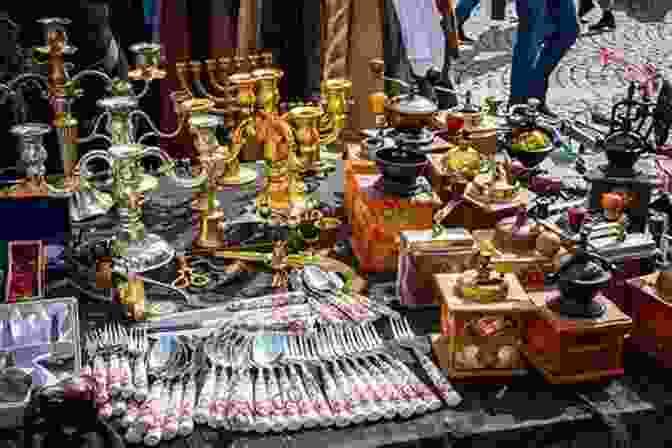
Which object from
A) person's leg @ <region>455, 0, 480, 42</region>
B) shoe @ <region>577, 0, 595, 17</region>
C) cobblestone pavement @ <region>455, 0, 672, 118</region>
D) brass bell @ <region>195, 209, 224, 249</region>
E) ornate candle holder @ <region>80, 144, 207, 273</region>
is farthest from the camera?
shoe @ <region>577, 0, 595, 17</region>

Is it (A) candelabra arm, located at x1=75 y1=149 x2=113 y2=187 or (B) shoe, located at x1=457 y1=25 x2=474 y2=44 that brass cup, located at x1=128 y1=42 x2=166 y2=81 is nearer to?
(A) candelabra arm, located at x1=75 y1=149 x2=113 y2=187

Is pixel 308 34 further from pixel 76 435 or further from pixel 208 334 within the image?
pixel 76 435

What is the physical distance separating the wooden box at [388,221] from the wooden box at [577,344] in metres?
0.48

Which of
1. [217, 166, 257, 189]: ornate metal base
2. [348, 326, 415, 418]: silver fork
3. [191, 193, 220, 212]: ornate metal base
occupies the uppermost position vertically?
[217, 166, 257, 189]: ornate metal base

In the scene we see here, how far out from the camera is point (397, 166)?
7.19ft

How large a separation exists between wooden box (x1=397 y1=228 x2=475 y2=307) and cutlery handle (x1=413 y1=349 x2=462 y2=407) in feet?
0.69

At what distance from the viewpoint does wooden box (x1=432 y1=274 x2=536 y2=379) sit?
5.79 ft

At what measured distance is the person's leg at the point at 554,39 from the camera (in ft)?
14.4

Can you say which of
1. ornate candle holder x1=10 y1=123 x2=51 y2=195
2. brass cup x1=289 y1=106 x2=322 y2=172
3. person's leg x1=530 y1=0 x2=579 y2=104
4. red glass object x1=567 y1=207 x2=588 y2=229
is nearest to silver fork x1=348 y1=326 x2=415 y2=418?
red glass object x1=567 y1=207 x2=588 y2=229

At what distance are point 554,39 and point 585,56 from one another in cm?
256

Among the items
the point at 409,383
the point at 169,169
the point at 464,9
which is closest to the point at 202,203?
the point at 169,169

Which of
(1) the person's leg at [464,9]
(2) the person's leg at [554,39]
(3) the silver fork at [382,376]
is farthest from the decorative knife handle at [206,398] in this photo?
(1) the person's leg at [464,9]

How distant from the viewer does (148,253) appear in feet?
7.22

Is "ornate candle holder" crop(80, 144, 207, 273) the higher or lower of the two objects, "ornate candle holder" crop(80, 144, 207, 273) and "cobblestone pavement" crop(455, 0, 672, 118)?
the lower
